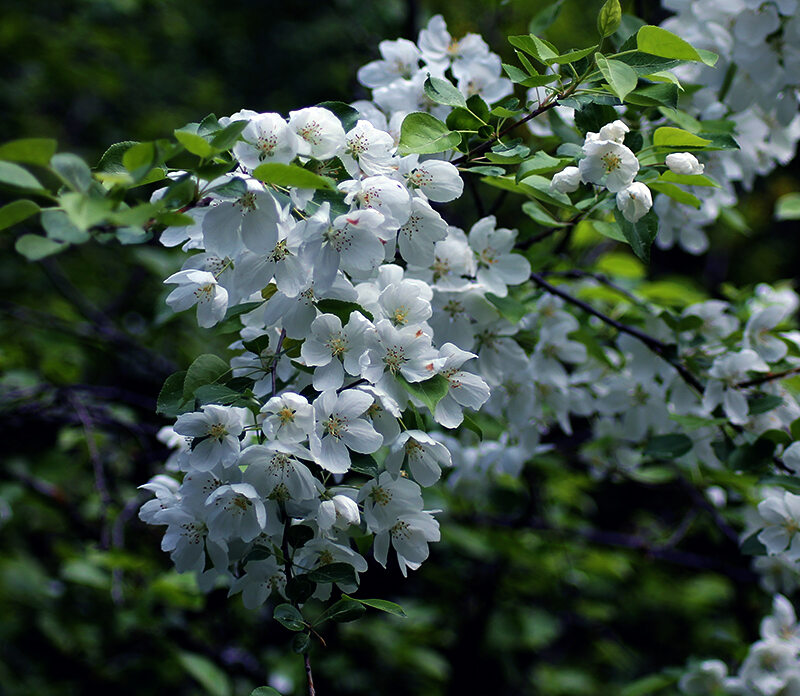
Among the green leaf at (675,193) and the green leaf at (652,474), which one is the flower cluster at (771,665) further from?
the green leaf at (675,193)

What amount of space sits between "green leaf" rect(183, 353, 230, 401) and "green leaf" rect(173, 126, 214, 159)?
0.35m

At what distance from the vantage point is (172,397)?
120 cm

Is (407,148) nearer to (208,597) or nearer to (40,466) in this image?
(208,597)

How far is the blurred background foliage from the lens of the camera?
8.27 feet

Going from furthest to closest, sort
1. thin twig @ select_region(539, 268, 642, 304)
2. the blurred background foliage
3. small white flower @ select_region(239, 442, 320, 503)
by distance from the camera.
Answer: the blurred background foliage < thin twig @ select_region(539, 268, 642, 304) < small white flower @ select_region(239, 442, 320, 503)

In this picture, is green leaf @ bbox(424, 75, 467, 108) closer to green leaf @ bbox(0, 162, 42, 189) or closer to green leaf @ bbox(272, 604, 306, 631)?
green leaf @ bbox(0, 162, 42, 189)

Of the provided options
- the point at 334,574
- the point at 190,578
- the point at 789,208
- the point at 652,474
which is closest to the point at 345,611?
the point at 334,574

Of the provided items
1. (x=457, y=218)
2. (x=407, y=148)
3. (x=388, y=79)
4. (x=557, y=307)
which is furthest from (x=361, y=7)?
(x=407, y=148)

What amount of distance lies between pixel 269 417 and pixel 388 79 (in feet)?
3.31

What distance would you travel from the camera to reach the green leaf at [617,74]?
43.9 inches

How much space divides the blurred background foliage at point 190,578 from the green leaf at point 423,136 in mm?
725

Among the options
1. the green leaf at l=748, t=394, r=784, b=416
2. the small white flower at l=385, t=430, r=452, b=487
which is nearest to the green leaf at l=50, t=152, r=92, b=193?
the small white flower at l=385, t=430, r=452, b=487

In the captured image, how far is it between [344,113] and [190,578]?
1615 millimetres

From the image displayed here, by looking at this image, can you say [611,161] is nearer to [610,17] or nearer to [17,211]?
[610,17]
